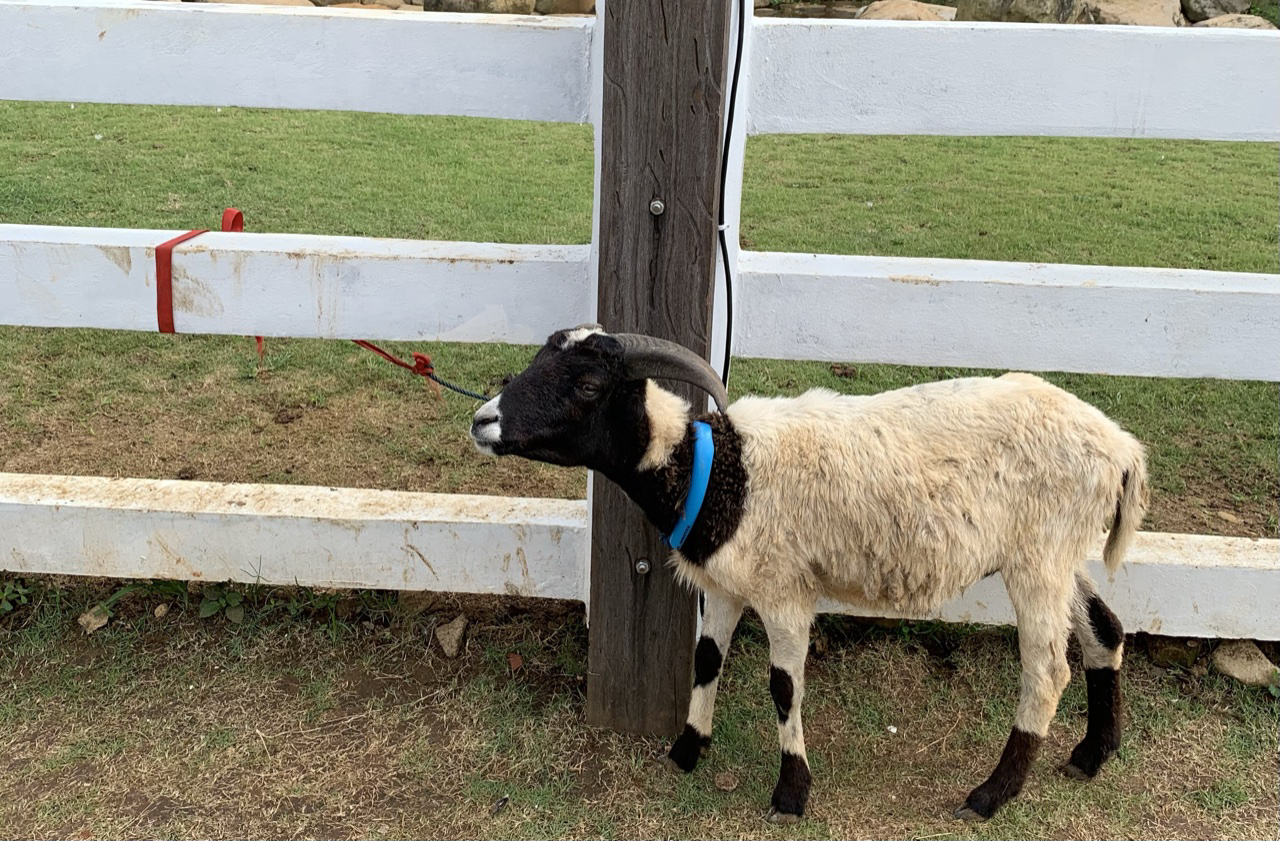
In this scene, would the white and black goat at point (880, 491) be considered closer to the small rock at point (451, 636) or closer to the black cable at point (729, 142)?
the black cable at point (729, 142)

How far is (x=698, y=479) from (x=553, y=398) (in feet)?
1.41

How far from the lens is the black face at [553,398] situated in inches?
101

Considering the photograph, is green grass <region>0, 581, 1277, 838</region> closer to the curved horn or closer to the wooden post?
the wooden post

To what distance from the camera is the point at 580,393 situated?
259 centimetres

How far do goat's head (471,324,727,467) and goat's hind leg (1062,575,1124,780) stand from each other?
4.28ft

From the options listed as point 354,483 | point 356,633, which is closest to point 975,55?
point 356,633

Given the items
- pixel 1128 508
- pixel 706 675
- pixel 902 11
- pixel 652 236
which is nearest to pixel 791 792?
pixel 706 675

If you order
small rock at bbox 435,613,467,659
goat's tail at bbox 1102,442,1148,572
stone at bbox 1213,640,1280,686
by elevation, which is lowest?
small rock at bbox 435,613,467,659

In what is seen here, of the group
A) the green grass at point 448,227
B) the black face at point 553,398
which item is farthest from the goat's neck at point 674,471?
the green grass at point 448,227

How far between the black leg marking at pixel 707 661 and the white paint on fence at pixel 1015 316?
2.78 feet

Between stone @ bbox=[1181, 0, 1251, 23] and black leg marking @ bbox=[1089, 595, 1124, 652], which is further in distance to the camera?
stone @ bbox=[1181, 0, 1251, 23]

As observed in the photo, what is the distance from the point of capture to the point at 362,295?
9.93 ft

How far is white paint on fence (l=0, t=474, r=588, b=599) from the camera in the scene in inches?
130

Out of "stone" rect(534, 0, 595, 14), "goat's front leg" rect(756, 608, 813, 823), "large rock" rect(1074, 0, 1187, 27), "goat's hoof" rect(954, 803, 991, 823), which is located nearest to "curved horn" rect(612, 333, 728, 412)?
"goat's front leg" rect(756, 608, 813, 823)
